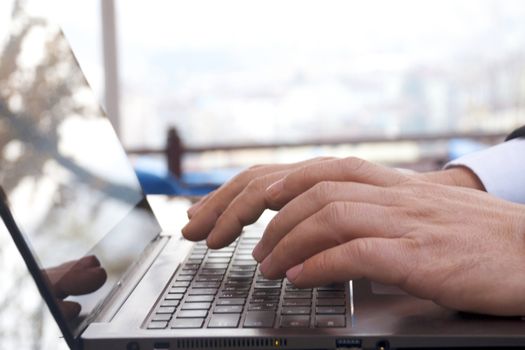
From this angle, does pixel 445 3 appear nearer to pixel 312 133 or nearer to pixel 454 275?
pixel 312 133

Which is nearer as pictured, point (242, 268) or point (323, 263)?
point (323, 263)

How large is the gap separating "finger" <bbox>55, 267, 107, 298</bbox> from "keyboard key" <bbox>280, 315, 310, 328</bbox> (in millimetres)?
133

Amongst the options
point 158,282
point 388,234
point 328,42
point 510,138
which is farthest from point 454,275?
point 328,42

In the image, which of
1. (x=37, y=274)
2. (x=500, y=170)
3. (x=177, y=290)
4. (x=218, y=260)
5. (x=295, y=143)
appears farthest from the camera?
(x=295, y=143)

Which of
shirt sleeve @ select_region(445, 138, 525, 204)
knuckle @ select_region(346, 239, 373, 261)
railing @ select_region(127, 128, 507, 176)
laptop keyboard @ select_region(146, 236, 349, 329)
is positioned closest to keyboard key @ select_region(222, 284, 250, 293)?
laptop keyboard @ select_region(146, 236, 349, 329)

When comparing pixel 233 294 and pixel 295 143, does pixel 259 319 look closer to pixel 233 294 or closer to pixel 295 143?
pixel 233 294

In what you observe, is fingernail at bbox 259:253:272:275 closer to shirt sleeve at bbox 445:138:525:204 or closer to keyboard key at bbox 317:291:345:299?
keyboard key at bbox 317:291:345:299

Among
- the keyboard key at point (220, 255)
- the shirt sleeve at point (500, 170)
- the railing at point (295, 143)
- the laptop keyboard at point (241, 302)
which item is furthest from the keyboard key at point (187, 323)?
the railing at point (295, 143)

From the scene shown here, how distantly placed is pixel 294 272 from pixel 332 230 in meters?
0.04

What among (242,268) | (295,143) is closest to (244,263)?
(242,268)

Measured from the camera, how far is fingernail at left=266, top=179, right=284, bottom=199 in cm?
63

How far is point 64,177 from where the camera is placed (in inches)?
24.5

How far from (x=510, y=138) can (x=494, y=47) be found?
376cm

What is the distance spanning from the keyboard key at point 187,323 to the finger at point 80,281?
7 centimetres
